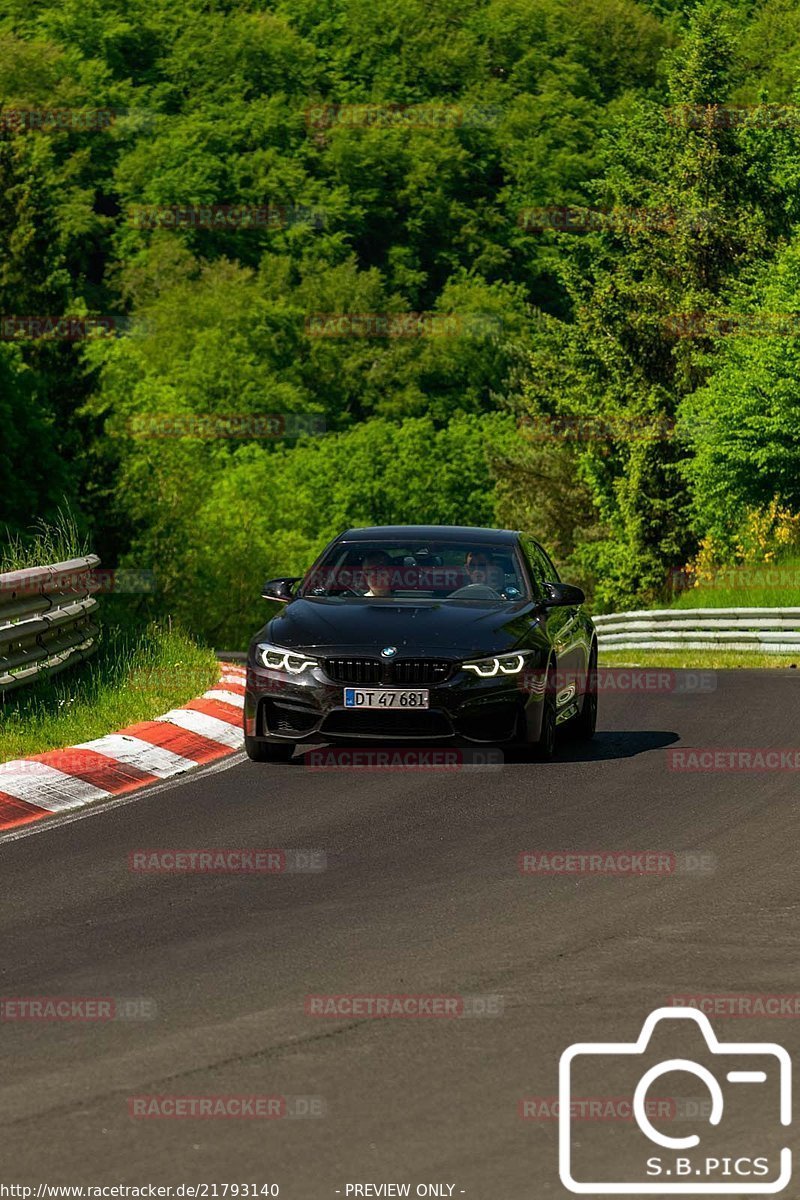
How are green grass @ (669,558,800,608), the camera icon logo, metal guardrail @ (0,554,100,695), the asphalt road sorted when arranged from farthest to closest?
1. green grass @ (669,558,800,608)
2. metal guardrail @ (0,554,100,695)
3. the asphalt road
4. the camera icon logo

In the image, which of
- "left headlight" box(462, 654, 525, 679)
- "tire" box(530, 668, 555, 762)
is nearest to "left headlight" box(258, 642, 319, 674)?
"left headlight" box(462, 654, 525, 679)

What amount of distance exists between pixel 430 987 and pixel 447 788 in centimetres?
550

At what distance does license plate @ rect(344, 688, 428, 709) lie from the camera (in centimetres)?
1326

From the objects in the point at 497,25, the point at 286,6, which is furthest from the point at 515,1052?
the point at 286,6

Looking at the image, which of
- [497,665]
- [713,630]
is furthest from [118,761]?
[713,630]

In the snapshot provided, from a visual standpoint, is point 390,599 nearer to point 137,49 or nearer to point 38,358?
point 38,358

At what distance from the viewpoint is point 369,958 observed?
762 cm

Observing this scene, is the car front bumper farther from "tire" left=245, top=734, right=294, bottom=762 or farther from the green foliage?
the green foliage

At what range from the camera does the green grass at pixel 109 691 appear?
13453 millimetres

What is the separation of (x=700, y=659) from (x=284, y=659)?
60.0 feet

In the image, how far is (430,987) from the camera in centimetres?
713

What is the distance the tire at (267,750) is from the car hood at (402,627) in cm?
66

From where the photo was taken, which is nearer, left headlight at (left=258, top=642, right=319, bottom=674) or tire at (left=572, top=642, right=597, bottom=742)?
left headlight at (left=258, top=642, right=319, bottom=674)

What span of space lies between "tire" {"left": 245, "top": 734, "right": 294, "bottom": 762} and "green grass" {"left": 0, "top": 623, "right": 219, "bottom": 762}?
3.13 feet
